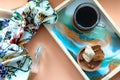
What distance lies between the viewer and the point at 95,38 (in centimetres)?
92

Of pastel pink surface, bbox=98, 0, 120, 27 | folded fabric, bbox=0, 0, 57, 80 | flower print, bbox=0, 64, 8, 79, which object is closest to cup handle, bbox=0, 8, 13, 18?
folded fabric, bbox=0, 0, 57, 80

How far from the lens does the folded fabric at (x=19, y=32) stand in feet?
2.86

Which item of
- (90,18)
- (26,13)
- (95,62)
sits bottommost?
(95,62)

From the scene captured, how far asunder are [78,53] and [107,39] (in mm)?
97

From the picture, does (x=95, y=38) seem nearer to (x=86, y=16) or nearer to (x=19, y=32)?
(x=86, y=16)

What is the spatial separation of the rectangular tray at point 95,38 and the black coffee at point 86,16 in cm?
4

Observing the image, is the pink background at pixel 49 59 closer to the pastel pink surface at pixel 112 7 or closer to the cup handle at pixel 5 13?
the cup handle at pixel 5 13

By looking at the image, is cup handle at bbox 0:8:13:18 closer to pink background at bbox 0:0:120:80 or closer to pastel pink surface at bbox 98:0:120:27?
pink background at bbox 0:0:120:80

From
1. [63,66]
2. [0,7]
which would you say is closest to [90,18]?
[63,66]

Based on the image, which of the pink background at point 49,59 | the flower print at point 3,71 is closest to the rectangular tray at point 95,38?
the pink background at point 49,59

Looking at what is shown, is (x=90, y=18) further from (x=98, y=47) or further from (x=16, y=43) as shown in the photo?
(x=16, y=43)

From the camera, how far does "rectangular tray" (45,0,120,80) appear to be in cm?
90

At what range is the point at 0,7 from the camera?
3.03 feet

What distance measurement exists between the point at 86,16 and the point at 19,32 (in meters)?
0.19
